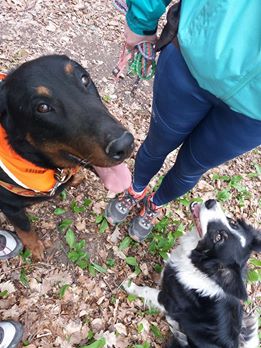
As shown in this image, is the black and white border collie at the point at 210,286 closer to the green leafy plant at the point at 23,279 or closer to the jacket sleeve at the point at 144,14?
the green leafy plant at the point at 23,279

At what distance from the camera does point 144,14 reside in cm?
205

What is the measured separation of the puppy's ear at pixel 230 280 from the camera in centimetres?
279

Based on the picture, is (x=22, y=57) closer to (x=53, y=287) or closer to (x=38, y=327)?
(x=53, y=287)

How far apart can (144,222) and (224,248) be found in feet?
3.03

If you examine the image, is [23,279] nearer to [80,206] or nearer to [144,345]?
[80,206]

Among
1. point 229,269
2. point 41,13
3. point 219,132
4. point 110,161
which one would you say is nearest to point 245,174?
point 229,269

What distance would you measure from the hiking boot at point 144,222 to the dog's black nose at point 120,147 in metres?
1.47

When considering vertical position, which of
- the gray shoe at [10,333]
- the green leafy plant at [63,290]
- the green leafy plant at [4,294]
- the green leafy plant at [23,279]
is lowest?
the green leafy plant at [4,294]

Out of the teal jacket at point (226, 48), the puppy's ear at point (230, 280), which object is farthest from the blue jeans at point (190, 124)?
the puppy's ear at point (230, 280)

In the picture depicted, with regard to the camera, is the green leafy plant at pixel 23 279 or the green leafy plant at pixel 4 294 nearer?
the green leafy plant at pixel 4 294

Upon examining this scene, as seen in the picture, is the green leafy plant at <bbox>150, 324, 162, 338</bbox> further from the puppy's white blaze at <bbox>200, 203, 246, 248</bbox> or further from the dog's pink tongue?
the dog's pink tongue

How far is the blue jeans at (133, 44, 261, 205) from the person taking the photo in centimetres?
202

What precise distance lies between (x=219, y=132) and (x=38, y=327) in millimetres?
2215

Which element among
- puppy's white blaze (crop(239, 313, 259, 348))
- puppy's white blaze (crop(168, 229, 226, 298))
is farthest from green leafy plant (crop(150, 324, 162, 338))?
puppy's white blaze (crop(239, 313, 259, 348))
